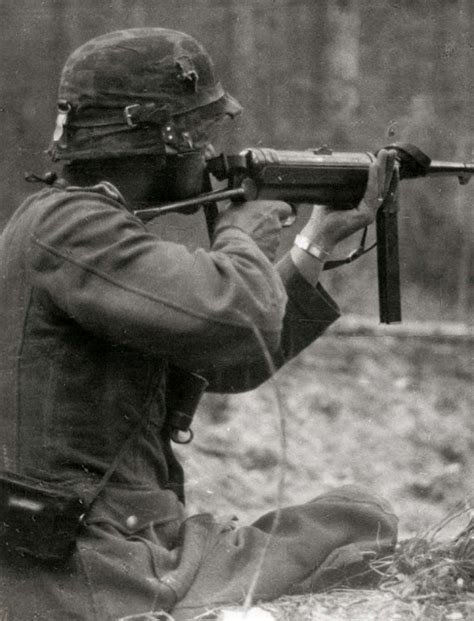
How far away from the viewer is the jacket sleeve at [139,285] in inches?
111

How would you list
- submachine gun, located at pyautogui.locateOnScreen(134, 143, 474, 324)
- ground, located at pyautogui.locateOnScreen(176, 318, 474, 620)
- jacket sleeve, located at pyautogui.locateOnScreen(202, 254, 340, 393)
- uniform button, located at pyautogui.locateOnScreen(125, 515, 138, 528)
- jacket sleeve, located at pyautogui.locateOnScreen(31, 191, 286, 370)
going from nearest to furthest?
1. jacket sleeve, located at pyautogui.locateOnScreen(31, 191, 286, 370)
2. uniform button, located at pyautogui.locateOnScreen(125, 515, 138, 528)
3. submachine gun, located at pyautogui.locateOnScreen(134, 143, 474, 324)
4. jacket sleeve, located at pyautogui.locateOnScreen(202, 254, 340, 393)
5. ground, located at pyautogui.locateOnScreen(176, 318, 474, 620)

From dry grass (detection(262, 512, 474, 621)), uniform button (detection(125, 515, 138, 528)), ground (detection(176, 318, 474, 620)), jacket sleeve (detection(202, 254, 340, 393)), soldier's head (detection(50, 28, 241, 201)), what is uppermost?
soldier's head (detection(50, 28, 241, 201))

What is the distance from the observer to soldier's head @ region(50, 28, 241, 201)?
308 centimetres

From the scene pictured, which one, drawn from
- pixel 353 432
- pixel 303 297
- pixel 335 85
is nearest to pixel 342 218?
pixel 303 297

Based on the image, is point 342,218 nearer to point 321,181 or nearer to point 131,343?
point 321,181

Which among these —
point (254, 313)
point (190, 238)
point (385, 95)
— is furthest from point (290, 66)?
point (254, 313)

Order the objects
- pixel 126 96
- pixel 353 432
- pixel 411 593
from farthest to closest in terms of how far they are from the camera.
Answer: pixel 353 432, pixel 411 593, pixel 126 96

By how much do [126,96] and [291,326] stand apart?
947mm

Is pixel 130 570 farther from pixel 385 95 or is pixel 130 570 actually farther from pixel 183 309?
pixel 385 95

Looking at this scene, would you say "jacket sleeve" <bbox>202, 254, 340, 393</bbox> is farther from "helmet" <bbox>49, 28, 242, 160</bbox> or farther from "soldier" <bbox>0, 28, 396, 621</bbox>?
"helmet" <bbox>49, 28, 242, 160</bbox>

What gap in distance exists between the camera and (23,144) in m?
7.02

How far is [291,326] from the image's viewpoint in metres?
3.60

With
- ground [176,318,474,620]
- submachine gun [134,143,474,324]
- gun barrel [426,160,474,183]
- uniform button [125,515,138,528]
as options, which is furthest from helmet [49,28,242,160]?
ground [176,318,474,620]

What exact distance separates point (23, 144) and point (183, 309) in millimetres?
4480
